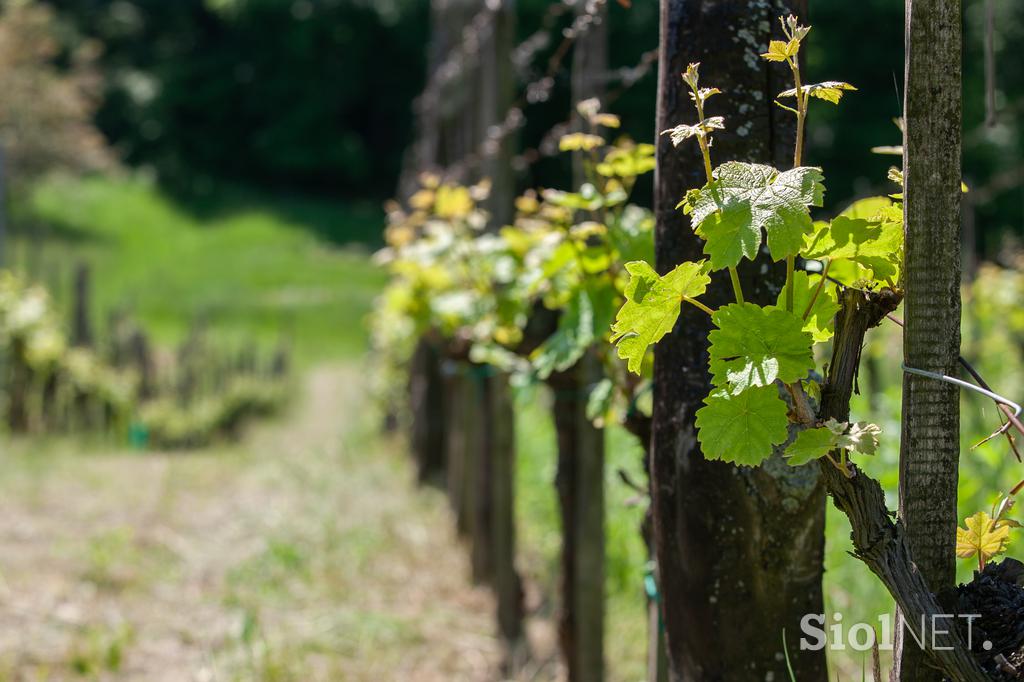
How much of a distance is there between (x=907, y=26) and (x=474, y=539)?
12.3ft

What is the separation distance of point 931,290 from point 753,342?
8.8 inches

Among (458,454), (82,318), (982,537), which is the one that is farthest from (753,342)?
(82,318)

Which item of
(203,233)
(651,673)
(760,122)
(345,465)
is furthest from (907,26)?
(203,233)

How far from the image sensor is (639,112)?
2572cm

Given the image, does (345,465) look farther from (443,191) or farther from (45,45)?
(45,45)

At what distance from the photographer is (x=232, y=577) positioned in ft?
15.1

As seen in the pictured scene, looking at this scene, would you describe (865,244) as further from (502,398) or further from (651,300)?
(502,398)

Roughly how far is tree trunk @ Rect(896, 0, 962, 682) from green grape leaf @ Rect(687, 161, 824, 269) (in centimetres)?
15

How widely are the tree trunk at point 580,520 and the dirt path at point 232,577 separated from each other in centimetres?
85

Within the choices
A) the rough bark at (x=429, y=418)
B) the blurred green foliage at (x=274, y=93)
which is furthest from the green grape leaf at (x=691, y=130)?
the blurred green foliage at (x=274, y=93)

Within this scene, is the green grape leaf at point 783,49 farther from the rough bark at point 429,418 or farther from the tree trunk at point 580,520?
the rough bark at point 429,418

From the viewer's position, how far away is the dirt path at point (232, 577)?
3.67m

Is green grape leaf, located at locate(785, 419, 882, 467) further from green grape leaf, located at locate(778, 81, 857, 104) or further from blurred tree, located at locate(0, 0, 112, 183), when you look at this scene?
blurred tree, located at locate(0, 0, 112, 183)

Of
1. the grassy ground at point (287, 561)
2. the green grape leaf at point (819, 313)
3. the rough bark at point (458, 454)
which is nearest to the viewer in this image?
the green grape leaf at point (819, 313)
